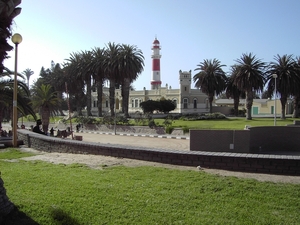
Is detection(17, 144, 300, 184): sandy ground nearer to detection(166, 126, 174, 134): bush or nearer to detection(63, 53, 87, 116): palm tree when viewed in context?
detection(166, 126, 174, 134): bush

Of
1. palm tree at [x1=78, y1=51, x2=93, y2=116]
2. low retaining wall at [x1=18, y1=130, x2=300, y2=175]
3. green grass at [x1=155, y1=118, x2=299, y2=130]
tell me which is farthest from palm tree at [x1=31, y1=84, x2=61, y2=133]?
palm tree at [x1=78, y1=51, x2=93, y2=116]

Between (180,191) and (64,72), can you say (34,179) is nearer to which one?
(180,191)

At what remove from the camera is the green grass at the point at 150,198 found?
4.22 m

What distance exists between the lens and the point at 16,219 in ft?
13.9

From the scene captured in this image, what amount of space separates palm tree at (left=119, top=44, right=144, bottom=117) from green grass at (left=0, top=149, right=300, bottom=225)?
42589 millimetres

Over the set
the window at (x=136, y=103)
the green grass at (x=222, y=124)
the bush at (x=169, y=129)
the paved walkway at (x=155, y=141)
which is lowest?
the paved walkway at (x=155, y=141)

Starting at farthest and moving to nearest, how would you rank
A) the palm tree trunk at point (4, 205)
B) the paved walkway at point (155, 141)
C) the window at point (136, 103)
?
the window at point (136, 103), the paved walkway at point (155, 141), the palm tree trunk at point (4, 205)

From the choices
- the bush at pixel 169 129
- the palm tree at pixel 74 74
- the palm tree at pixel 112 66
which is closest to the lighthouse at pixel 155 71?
the palm tree at pixel 74 74

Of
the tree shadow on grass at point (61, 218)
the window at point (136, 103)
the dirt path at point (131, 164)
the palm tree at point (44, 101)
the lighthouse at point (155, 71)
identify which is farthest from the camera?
the lighthouse at point (155, 71)

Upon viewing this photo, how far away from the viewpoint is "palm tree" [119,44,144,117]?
49125 mm

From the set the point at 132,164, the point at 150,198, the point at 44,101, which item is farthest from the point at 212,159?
the point at 44,101

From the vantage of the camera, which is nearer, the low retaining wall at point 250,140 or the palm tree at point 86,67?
the low retaining wall at point 250,140

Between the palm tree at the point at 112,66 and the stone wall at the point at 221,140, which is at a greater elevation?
the palm tree at the point at 112,66

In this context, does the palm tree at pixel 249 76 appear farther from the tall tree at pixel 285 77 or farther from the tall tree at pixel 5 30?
the tall tree at pixel 5 30
